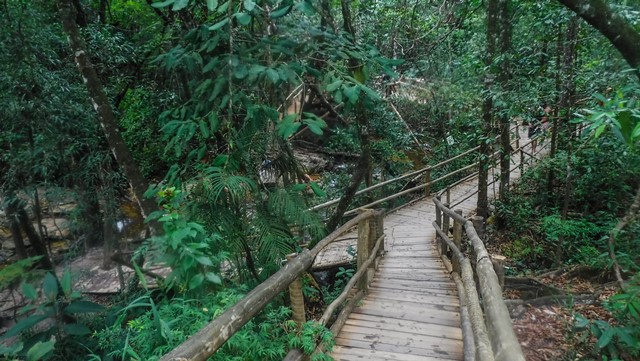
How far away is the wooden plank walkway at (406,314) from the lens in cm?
325

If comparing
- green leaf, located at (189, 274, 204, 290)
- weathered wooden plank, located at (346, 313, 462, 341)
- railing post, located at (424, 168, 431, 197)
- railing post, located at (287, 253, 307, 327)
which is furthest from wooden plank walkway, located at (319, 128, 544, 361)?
railing post, located at (424, 168, 431, 197)

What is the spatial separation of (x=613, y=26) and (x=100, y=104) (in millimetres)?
4961

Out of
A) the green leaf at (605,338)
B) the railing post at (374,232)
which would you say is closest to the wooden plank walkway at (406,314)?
the railing post at (374,232)

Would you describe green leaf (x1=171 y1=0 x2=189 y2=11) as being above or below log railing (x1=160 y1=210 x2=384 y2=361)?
above

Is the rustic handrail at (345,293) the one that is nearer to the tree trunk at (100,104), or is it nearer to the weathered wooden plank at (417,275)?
the weathered wooden plank at (417,275)

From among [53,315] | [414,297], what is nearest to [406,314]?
[414,297]

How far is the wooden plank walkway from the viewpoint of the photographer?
3248 mm

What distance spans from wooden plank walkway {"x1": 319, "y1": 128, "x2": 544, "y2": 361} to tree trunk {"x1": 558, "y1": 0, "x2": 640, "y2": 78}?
287 centimetres

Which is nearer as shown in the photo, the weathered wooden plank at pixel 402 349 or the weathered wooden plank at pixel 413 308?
the weathered wooden plank at pixel 402 349

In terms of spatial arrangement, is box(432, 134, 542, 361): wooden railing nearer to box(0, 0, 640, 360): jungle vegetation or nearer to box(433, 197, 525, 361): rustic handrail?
box(433, 197, 525, 361): rustic handrail

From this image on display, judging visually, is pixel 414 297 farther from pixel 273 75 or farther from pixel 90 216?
pixel 90 216

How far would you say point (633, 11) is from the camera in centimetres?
442

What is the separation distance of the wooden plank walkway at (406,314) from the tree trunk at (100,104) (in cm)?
244

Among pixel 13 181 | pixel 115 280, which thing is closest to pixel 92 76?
pixel 13 181
